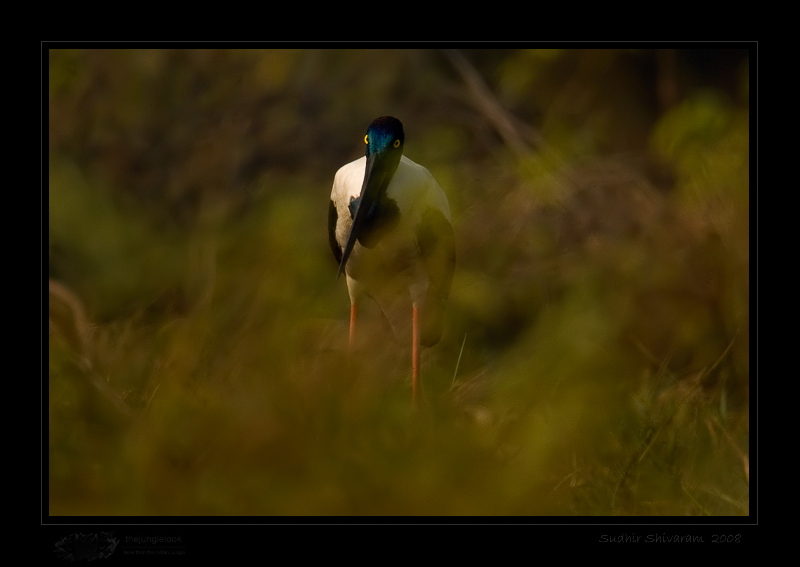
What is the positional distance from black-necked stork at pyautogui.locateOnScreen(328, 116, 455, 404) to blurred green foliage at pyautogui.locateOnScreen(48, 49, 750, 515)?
131 mm

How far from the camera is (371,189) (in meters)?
3.06

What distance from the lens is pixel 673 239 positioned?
3.35 m

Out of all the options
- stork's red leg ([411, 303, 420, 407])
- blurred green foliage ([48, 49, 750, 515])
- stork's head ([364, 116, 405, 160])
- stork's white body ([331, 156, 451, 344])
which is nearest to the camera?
blurred green foliage ([48, 49, 750, 515])

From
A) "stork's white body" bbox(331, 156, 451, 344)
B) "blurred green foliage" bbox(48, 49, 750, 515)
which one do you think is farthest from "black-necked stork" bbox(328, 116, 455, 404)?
"blurred green foliage" bbox(48, 49, 750, 515)

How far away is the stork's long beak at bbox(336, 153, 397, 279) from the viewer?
304 cm

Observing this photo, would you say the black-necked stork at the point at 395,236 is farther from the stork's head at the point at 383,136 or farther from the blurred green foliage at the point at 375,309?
the blurred green foliage at the point at 375,309

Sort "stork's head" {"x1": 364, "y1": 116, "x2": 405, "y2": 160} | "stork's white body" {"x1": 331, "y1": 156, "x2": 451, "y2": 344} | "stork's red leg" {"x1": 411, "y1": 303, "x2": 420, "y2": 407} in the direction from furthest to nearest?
"stork's white body" {"x1": 331, "y1": 156, "x2": 451, "y2": 344}, "stork's head" {"x1": 364, "y1": 116, "x2": 405, "y2": 160}, "stork's red leg" {"x1": 411, "y1": 303, "x2": 420, "y2": 407}

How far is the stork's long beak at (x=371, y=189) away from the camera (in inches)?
120

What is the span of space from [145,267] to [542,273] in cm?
174
